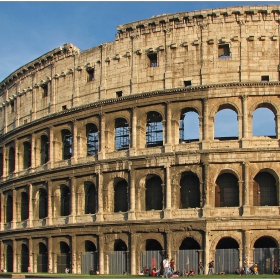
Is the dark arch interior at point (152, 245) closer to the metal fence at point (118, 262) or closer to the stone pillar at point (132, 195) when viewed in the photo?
the metal fence at point (118, 262)

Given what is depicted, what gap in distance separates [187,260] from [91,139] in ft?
39.6

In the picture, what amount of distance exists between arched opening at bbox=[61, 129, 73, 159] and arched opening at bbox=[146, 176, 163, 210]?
7.81 m

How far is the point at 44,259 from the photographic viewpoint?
136 ft

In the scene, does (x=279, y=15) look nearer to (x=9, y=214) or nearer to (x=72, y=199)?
(x=72, y=199)

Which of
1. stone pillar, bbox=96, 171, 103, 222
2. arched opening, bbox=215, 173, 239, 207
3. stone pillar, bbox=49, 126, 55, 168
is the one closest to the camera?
arched opening, bbox=215, 173, 239, 207

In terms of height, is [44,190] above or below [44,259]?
above

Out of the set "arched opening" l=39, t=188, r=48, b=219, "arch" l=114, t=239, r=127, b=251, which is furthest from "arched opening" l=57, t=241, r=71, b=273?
"arch" l=114, t=239, r=127, b=251

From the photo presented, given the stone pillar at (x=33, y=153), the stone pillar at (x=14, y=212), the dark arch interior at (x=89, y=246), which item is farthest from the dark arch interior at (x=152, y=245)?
the stone pillar at (x=14, y=212)

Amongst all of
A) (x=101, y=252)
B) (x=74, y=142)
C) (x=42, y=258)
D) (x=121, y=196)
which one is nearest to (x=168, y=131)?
(x=121, y=196)

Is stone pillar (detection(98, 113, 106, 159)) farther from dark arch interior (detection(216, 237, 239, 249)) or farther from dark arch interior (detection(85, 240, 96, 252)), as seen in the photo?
dark arch interior (detection(216, 237, 239, 249))

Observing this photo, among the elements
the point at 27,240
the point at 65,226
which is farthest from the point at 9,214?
the point at 65,226

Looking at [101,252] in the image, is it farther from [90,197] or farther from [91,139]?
[91,139]

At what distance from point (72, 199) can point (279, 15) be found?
17.5 metres

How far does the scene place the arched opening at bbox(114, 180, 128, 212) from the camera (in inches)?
1500
